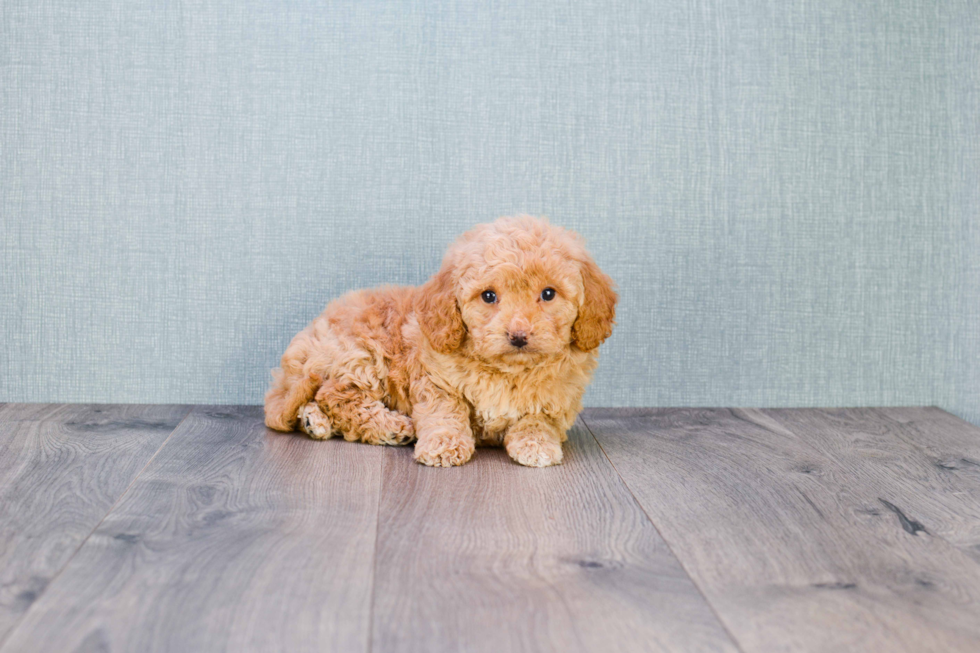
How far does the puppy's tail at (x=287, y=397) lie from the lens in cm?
217

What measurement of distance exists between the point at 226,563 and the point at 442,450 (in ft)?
2.18

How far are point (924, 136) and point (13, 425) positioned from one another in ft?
9.46

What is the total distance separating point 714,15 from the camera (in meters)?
2.56

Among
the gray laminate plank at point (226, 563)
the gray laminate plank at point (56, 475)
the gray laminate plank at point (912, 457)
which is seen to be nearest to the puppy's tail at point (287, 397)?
the gray laminate plank at point (226, 563)

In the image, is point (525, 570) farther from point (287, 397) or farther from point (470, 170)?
point (470, 170)

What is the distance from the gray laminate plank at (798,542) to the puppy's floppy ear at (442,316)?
516 millimetres

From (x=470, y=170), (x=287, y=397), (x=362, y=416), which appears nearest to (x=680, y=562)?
(x=362, y=416)

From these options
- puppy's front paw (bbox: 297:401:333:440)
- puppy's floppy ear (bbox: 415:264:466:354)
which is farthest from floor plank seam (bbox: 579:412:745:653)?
puppy's front paw (bbox: 297:401:333:440)

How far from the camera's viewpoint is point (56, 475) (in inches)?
73.0

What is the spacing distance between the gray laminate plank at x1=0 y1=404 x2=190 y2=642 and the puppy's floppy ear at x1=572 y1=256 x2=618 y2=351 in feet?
3.54

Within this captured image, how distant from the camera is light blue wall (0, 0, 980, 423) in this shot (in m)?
2.49

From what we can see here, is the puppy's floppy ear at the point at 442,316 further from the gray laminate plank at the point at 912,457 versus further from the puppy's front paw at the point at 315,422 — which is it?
the gray laminate plank at the point at 912,457

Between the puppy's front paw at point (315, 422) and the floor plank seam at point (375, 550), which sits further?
the puppy's front paw at point (315, 422)

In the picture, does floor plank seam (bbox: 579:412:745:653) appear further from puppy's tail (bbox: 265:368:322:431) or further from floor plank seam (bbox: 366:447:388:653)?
puppy's tail (bbox: 265:368:322:431)
